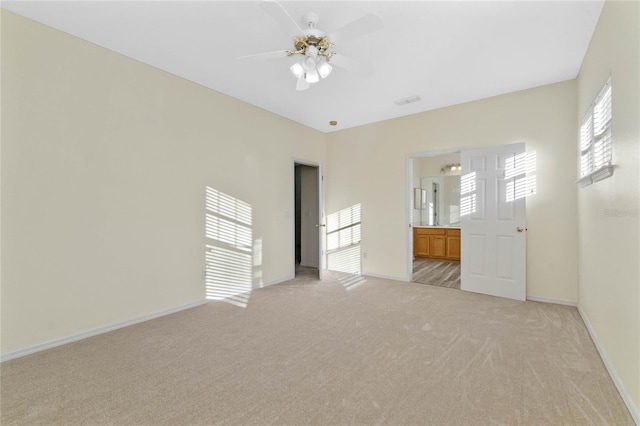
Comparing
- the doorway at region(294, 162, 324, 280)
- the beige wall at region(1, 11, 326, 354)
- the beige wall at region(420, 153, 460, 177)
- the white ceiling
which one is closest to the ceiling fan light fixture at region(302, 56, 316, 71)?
the white ceiling

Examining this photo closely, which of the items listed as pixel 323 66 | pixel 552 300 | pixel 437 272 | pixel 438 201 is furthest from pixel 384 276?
pixel 323 66

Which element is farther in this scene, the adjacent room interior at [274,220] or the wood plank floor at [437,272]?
the wood plank floor at [437,272]

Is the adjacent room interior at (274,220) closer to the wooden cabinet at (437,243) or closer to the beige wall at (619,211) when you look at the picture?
the beige wall at (619,211)

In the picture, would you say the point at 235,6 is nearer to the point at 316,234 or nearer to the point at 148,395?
the point at 148,395

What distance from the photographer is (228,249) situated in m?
3.98

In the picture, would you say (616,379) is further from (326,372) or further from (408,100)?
(408,100)

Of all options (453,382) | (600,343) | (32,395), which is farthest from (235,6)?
(600,343)

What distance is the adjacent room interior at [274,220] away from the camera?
184cm

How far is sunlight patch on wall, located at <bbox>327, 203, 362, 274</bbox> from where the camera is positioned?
5.36 m

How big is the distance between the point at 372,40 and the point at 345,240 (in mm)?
3602

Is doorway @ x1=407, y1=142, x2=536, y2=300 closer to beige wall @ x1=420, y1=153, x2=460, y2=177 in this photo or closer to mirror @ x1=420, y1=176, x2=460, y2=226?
beige wall @ x1=420, y1=153, x2=460, y2=177

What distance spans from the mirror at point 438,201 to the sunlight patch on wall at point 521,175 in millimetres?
3438

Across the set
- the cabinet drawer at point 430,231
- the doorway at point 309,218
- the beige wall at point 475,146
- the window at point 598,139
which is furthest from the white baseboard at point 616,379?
the doorway at point 309,218

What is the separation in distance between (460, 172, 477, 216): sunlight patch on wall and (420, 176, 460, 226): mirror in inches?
127
